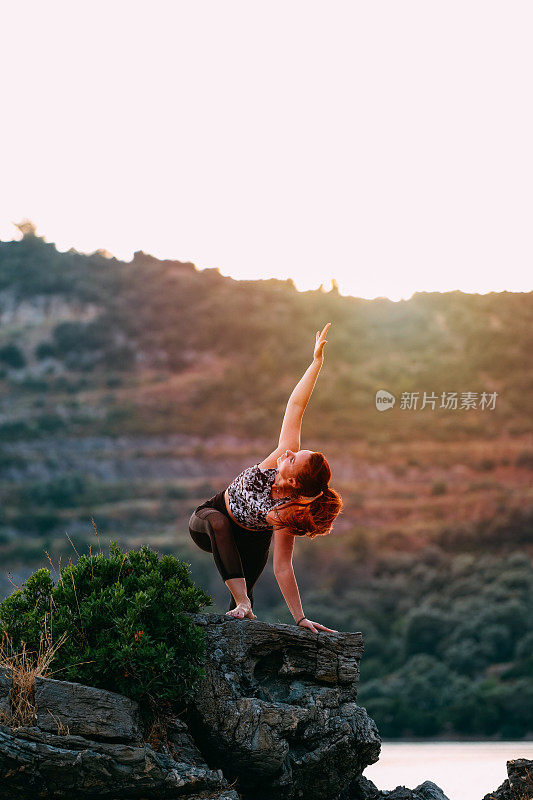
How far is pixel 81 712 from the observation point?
23.4 ft

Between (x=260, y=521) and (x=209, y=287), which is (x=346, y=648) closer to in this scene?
(x=260, y=521)

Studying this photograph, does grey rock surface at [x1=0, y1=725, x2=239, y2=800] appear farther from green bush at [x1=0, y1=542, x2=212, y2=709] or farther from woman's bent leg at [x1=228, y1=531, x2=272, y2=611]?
woman's bent leg at [x1=228, y1=531, x2=272, y2=611]

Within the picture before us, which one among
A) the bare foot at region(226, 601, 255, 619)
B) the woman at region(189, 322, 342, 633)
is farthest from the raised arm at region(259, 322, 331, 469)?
the bare foot at region(226, 601, 255, 619)

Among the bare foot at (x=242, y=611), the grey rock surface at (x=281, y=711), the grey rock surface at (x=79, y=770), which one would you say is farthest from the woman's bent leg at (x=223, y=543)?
the grey rock surface at (x=79, y=770)

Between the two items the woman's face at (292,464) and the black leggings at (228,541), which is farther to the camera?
the black leggings at (228,541)

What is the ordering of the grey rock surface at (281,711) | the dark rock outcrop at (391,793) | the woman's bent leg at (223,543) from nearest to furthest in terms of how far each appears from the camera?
the grey rock surface at (281,711)
the woman's bent leg at (223,543)
the dark rock outcrop at (391,793)

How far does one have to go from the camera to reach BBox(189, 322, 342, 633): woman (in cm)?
812

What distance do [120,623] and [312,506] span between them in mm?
1686

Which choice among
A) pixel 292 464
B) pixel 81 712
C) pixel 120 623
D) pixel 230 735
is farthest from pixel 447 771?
pixel 81 712

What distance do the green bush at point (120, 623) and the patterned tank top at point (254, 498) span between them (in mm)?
658

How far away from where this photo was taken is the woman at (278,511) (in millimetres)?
8125

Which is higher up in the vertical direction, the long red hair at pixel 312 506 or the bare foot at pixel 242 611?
the long red hair at pixel 312 506

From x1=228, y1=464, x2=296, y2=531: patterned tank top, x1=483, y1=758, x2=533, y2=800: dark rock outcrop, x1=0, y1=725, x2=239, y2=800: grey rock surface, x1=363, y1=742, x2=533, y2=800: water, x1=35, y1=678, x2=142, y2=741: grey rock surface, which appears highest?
x1=228, y1=464, x2=296, y2=531: patterned tank top

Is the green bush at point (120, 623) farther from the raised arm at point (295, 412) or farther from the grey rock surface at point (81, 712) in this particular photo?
the raised arm at point (295, 412)
